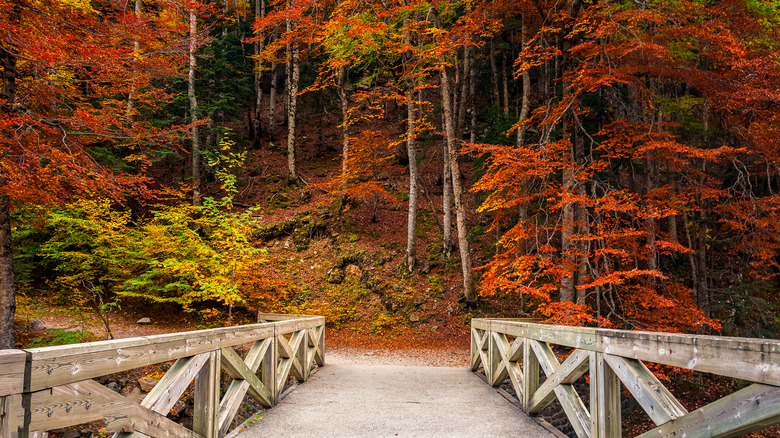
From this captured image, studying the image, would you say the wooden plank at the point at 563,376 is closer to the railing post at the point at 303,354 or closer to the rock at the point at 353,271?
the railing post at the point at 303,354

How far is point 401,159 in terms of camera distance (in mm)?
22891

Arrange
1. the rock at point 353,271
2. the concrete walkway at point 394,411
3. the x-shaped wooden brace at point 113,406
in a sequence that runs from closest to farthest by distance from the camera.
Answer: the x-shaped wooden brace at point 113,406 → the concrete walkway at point 394,411 → the rock at point 353,271

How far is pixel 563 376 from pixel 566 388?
125 mm

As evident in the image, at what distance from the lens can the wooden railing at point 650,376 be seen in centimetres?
183

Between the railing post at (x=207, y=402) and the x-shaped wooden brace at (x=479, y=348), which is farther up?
the railing post at (x=207, y=402)

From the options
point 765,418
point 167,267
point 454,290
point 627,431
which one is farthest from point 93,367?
point 454,290

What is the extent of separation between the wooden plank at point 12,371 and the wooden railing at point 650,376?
300 cm

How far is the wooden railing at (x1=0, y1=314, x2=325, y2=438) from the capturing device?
1782mm

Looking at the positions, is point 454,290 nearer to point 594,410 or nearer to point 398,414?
point 398,414

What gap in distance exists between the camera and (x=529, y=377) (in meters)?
4.75

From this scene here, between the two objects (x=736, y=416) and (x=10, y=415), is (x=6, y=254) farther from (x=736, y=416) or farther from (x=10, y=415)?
(x=736, y=416)

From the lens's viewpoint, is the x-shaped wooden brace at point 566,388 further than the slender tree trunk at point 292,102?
No

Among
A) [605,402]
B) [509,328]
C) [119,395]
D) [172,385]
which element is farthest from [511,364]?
[119,395]

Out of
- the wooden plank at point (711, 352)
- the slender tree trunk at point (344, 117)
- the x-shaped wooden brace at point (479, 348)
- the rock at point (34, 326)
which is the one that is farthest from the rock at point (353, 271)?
the wooden plank at point (711, 352)
